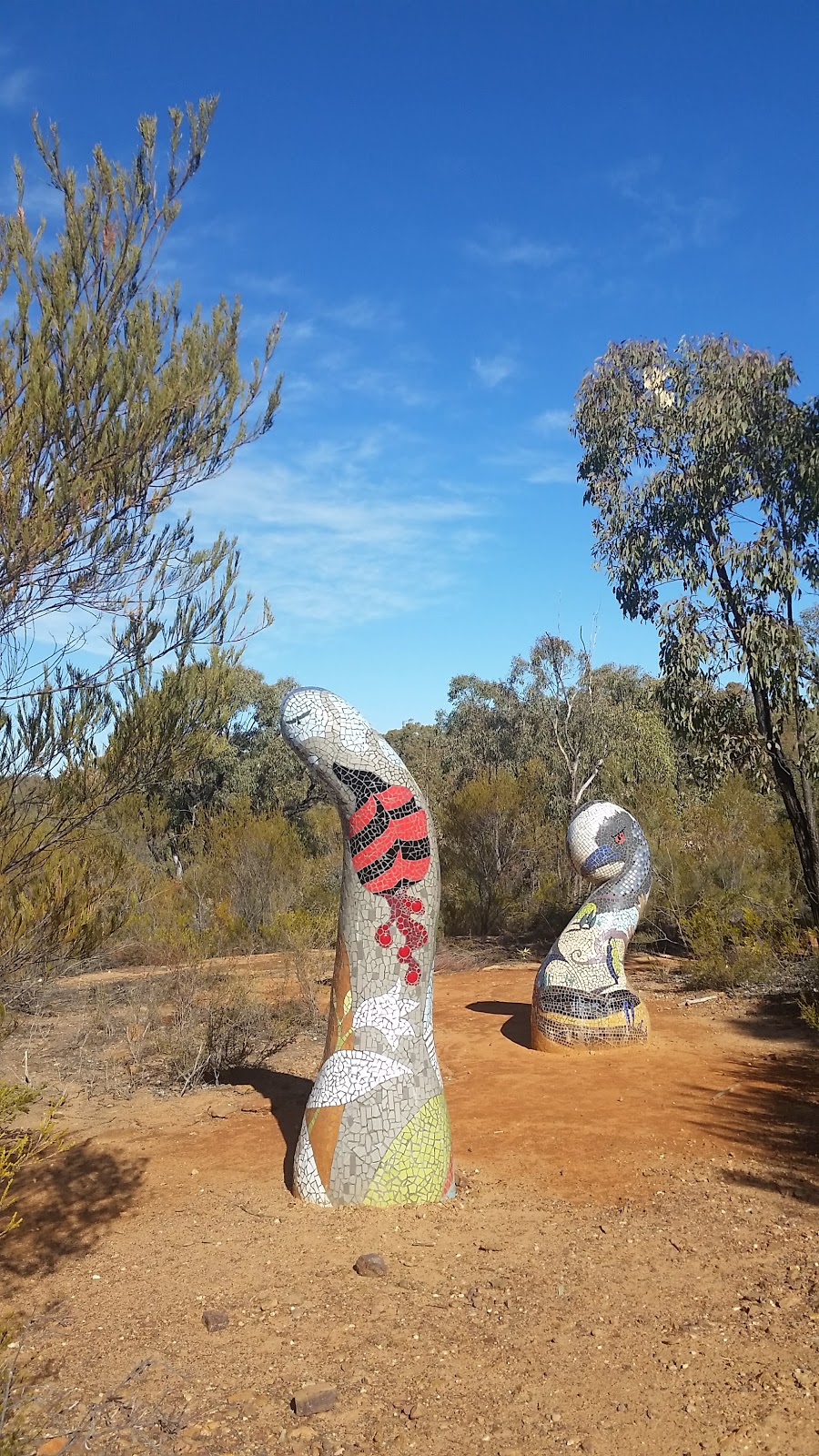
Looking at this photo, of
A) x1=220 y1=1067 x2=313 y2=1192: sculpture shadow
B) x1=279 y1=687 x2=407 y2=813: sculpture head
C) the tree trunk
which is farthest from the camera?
the tree trunk

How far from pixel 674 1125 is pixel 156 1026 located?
5.65 meters

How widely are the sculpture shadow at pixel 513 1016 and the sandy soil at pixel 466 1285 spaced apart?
179cm

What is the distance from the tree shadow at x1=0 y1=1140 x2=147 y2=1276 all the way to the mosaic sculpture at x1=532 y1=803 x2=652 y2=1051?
398 cm

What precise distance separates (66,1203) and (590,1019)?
15.5 ft

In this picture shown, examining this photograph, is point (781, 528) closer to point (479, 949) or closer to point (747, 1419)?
point (479, 949)

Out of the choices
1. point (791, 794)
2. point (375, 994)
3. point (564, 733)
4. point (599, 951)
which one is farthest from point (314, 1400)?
point (564, 733)

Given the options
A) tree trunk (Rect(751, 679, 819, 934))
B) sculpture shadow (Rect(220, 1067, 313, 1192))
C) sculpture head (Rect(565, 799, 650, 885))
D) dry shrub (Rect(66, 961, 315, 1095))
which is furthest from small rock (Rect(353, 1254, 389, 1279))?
tree trunk (Rect(751, 679, 819, 934))

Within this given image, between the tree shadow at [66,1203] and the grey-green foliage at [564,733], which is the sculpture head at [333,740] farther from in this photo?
the grey-green foliage at [564,733]

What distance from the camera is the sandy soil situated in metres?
3.24

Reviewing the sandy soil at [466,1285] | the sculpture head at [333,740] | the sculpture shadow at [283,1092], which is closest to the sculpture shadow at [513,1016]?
the sandy soil at [466,1285]

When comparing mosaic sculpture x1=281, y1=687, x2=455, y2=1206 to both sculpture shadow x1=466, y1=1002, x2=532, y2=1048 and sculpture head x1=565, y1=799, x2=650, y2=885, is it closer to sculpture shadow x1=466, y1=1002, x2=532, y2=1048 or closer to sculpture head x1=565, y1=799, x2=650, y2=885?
sculpture shadow x1=466, y1=1002, x2=532, y2=1048

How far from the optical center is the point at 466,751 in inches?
1120

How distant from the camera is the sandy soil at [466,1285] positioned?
3.24 m

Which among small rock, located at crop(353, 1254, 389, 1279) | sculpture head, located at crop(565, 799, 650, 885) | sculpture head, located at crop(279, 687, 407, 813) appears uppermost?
sculpture head, located at crop(279, 687, 407, 813)
